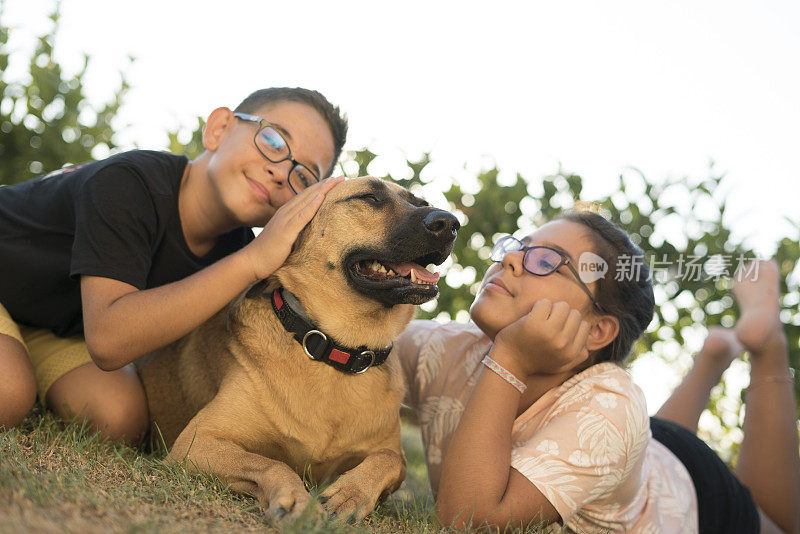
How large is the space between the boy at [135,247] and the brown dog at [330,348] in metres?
0.18

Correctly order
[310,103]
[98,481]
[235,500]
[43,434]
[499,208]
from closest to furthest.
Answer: [98,481]
[235,500]
[43,434]
[310,103]
[499,208]

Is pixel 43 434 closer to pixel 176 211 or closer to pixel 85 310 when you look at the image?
pixel 85 310

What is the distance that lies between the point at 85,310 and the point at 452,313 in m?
2.71

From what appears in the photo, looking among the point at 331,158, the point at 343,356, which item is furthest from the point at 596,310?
the point at 331,158

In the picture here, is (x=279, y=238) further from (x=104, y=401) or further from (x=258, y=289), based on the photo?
(x=104, y=401)

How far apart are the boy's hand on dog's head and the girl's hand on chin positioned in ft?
2.95

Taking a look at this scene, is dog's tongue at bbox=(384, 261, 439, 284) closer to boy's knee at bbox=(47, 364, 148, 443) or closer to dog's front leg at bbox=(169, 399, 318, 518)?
dog's front leg at bbox=(169, 399, 318, 518)

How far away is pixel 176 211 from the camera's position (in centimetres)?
296

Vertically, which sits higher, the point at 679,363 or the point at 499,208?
the point at 499,208

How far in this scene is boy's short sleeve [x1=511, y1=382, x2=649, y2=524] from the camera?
2.28 m

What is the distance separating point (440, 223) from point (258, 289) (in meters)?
0.82

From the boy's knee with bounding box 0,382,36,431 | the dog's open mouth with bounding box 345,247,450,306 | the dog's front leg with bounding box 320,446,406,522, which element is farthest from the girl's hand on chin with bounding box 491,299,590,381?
the boy's knee with bounding box 0,382,36,431

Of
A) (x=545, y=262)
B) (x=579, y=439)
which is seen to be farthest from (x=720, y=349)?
(x=579, y=439)

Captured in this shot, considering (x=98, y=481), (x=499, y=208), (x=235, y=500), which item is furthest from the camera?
(x=499, y=208)
